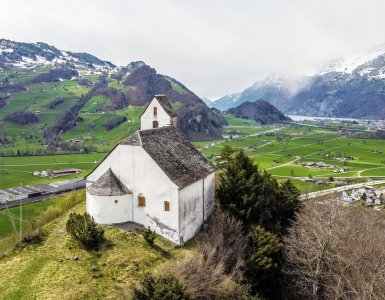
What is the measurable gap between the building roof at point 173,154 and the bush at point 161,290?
13404mm

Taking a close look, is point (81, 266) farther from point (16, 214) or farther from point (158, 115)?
point (16, 214)

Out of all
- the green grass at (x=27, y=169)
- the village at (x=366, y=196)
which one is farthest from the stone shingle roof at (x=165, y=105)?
the green grass at (x=27, y=169)

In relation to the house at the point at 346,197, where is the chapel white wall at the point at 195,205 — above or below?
above

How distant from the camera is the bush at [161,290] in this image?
92.1 ft

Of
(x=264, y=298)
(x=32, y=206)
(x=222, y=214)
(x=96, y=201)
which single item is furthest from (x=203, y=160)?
(x=32, y=206)

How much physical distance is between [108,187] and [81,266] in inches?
387

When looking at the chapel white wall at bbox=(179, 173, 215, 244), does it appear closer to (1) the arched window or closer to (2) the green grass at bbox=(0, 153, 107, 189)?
(1) the arched window

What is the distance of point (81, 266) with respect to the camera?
119 ft

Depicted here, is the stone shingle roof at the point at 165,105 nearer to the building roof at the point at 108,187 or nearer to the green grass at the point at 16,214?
the building roof at the point at 108,187

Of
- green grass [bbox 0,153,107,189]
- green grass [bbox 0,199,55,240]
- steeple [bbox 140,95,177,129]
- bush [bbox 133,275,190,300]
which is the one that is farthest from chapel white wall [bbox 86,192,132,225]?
green grass [bbox 0,153,107,189]

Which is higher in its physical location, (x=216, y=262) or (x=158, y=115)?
(x=158, y=115)

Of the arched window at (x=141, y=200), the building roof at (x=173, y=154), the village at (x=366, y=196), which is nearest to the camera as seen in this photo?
the building roof at (x=173, y=154)

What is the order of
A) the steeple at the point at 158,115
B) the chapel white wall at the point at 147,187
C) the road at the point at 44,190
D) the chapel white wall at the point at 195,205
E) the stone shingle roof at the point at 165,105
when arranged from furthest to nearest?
the road at the point at 44,190, the stone shingle roof at the point at 165,105, the steeple at the point at 158,115, the chapel white wall at the point at 195,205, the chapel white wall at the point at 147,187

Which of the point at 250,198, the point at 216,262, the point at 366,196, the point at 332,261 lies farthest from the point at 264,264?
the point at 366,196
